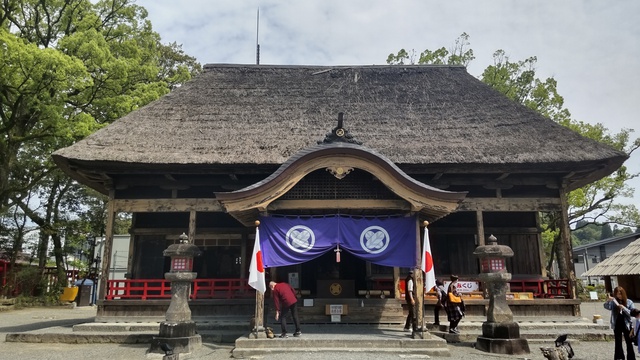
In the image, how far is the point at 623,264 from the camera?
2291 centimetres

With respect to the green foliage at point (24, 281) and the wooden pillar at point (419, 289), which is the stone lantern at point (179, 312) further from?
the green foliage at point (24, 281)

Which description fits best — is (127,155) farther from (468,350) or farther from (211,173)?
(468,350)

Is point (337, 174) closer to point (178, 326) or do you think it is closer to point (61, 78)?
point (178, 326)

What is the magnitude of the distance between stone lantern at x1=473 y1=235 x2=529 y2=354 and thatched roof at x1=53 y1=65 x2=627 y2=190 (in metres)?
3.26

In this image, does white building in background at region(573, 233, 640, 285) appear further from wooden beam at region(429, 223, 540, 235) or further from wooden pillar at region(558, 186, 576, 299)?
wooden pillar at region(558, 186, 576, 299)

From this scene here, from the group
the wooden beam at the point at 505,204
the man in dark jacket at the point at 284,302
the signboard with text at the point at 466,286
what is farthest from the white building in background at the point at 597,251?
the man in dark jacket at the point at 284,302

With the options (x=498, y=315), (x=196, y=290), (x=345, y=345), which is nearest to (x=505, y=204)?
(x=498, y=315)

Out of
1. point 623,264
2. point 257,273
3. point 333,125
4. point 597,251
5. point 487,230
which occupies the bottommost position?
point 257,273

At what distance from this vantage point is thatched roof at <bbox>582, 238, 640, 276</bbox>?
→ 71.6 ft

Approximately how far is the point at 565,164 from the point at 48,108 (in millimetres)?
19707

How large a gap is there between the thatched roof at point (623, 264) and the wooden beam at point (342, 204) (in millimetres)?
18599

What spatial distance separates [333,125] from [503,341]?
8012 mm

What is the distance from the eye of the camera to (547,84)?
26.2m

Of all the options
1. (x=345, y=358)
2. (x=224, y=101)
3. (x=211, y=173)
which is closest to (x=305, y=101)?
(x=224, y=101)
